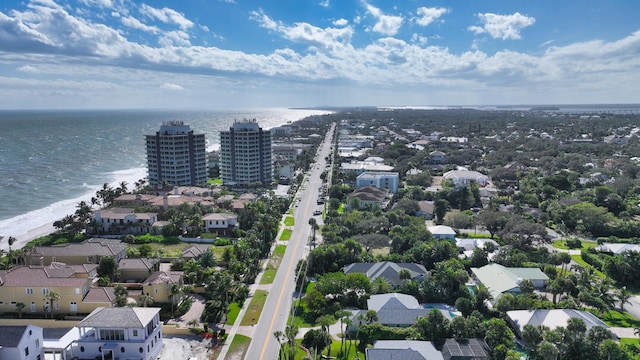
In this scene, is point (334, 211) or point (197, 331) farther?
point (334, 211)

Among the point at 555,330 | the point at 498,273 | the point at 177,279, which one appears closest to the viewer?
the point at 555,330

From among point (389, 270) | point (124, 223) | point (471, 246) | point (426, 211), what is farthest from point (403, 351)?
point (124, 223)

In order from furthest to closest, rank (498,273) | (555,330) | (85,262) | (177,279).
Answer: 1. (85,262)
2. (498,273)
3. (177,279)
4. (555,330)

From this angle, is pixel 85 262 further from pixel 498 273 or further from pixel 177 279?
pixel 498 273

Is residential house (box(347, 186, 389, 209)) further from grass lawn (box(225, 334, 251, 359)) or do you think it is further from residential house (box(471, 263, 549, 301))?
grass lawn (box(225, 334, 251, 359))

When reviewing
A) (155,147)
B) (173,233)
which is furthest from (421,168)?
(173,233)

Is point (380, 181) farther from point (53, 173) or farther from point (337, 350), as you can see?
point (53, 173)

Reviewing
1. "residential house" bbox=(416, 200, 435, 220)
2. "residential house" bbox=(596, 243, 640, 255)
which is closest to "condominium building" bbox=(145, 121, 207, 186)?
"residential house" bbox=(416, 200, 435, 220)
